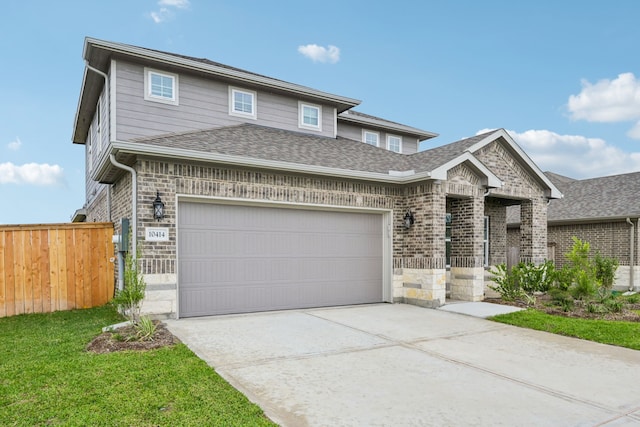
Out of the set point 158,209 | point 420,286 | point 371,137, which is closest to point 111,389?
point 158,209

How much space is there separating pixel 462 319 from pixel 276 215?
14.6ft

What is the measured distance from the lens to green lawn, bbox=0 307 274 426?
340cm

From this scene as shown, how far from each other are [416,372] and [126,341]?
4067 mm

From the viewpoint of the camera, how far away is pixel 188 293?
7941mm

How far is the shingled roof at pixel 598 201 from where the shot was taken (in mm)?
14961

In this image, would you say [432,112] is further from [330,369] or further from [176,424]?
[176,424]

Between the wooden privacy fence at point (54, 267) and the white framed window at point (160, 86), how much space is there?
336 cm

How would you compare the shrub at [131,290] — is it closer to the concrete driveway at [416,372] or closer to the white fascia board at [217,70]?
the concrete driveway at [416,372]

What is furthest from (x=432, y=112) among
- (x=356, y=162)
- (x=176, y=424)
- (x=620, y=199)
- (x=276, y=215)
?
(x=176, y=424)

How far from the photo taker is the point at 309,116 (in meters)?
12.8

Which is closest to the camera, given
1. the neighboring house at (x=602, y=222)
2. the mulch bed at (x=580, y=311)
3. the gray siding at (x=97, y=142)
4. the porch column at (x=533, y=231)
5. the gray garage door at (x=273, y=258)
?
the gray garage door at (x=273, y=258)

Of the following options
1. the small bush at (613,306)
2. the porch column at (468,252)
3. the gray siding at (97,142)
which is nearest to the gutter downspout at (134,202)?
the gray siding at (97,142)

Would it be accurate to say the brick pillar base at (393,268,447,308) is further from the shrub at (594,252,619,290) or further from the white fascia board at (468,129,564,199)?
the shrub at (594,252,619,290)

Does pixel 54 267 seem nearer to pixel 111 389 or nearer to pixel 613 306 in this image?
pixel 111 389
